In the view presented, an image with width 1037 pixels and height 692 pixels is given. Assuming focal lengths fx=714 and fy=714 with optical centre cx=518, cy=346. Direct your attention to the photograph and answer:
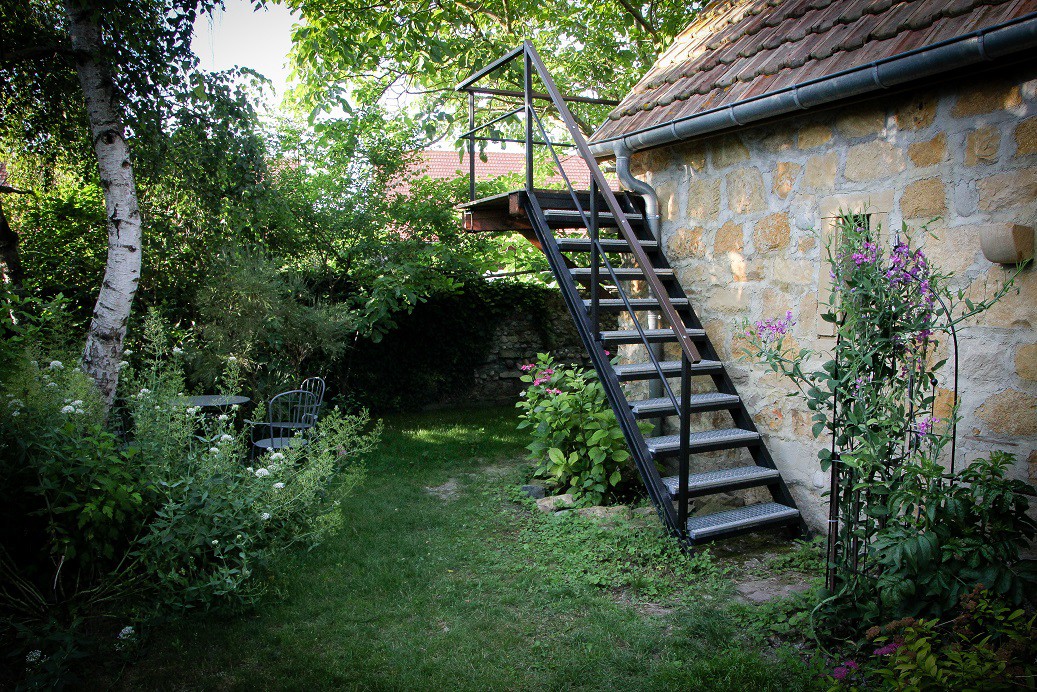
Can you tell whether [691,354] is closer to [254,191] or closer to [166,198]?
[254,191]

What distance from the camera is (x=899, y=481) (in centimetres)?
282

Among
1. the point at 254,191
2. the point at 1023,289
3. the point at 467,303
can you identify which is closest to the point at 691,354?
the point at 1023,289

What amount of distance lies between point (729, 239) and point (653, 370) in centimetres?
102

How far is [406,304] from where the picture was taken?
8.62 meters

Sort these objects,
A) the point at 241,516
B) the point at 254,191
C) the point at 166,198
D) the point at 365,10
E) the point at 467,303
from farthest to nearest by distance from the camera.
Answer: the point at 467,303 → the point at 365,10 → the point at 166,198 → the point at 254,191 → the point at 241,516

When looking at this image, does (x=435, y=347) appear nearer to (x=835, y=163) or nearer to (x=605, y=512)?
(x=605, y=512)

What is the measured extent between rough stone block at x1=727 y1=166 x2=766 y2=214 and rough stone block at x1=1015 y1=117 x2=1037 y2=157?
1.40 metres

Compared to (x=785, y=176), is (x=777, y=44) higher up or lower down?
higher up

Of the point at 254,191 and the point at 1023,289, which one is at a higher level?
the point at 254,191

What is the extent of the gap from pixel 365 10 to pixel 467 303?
3.80 m

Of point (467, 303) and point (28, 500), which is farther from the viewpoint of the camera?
point (467, 303)

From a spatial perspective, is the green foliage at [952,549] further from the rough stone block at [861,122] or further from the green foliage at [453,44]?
the green foliage at [453,44]

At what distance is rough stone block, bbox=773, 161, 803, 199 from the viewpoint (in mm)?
4239

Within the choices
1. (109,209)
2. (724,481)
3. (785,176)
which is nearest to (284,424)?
(109,209)
